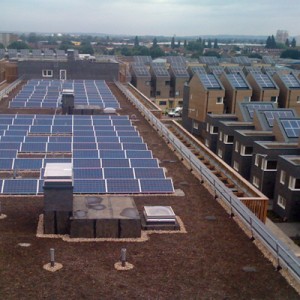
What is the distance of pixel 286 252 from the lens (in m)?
13.1

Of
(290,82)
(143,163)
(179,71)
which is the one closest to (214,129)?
(290,82)

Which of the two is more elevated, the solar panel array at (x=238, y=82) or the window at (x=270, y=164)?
the solar panel array at (x=238, y=82)

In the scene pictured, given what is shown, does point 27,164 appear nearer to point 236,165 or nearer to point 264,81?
point 236,165

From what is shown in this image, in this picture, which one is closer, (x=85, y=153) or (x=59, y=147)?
(x=85, y=153)

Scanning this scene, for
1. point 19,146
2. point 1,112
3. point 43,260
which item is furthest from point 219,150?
point 43,260

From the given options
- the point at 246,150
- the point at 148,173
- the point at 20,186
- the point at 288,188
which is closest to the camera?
the point at 20,186

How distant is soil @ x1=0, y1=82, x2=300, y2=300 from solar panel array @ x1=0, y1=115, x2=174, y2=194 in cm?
266

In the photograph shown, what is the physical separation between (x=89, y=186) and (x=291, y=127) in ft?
78.4

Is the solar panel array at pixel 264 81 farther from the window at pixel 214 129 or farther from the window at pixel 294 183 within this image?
the window at pixel 294 183

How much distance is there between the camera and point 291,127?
37875 mm

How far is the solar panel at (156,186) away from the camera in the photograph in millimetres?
19375

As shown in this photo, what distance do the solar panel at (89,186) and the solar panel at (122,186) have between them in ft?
0.93

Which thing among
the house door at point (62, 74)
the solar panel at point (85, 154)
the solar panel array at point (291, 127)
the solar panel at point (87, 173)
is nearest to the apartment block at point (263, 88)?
the solar panel array at point (291, 127)

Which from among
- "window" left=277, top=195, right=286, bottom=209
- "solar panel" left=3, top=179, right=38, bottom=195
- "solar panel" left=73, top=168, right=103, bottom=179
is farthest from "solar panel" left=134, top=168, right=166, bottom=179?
"window" left=277, top=195, right=286, bottom=209
